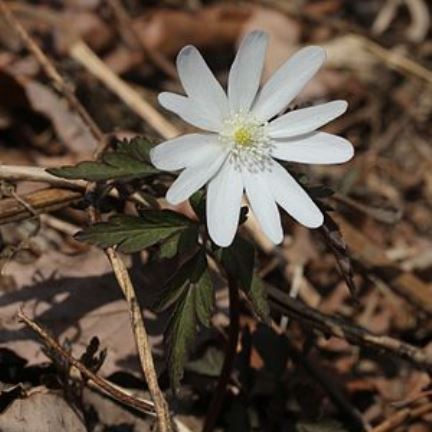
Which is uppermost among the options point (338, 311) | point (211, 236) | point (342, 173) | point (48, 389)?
point (342, 173)

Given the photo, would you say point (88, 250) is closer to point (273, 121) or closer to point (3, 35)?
point (273, 121)

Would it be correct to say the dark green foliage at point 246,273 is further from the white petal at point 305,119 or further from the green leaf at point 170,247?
the white petal at point 305,119

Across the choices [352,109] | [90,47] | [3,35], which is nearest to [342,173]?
[352,109]

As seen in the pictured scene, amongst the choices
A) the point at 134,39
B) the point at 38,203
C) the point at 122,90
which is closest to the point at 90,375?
the point at 38,203

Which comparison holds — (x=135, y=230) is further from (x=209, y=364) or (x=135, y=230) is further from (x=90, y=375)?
(x=209, y=364)

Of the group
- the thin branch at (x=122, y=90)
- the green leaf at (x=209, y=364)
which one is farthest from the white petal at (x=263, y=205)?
the thin branch at (x=122, y=90)

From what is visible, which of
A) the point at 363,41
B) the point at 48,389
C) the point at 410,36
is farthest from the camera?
the point at 410,36
